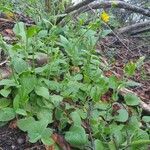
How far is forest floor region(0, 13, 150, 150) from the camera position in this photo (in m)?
1.85

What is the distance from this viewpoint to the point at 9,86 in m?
2.03

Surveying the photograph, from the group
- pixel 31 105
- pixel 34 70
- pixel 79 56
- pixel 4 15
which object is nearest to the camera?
pixel 31 105

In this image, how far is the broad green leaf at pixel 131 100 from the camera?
2318 millimetres

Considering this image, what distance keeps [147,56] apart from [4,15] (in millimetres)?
1379

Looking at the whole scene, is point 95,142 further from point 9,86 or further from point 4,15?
point 4,15

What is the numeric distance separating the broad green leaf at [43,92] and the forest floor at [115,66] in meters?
0.21

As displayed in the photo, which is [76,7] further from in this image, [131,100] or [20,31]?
[131,100]

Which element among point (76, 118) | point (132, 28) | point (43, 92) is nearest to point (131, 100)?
point (76, 118)

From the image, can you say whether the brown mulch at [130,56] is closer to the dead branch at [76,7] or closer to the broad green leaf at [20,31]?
the dead branch at [76,7]

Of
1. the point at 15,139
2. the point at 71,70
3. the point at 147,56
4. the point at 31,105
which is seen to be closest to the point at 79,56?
the point at 71,70

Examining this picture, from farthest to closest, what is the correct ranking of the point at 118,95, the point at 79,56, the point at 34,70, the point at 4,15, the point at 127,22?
1. the point at 127,22
2. the point at 4,15
3. the point at 79,56
4. the point at 118,95
5. the point at 34,70

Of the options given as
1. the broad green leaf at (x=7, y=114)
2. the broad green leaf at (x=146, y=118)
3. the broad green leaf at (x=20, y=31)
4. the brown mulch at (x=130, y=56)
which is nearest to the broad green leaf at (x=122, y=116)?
the broad green leaf at (x=146, y=118)

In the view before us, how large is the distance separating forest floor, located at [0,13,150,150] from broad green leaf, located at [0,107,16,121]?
5 centimetres

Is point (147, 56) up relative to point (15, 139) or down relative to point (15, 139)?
down
